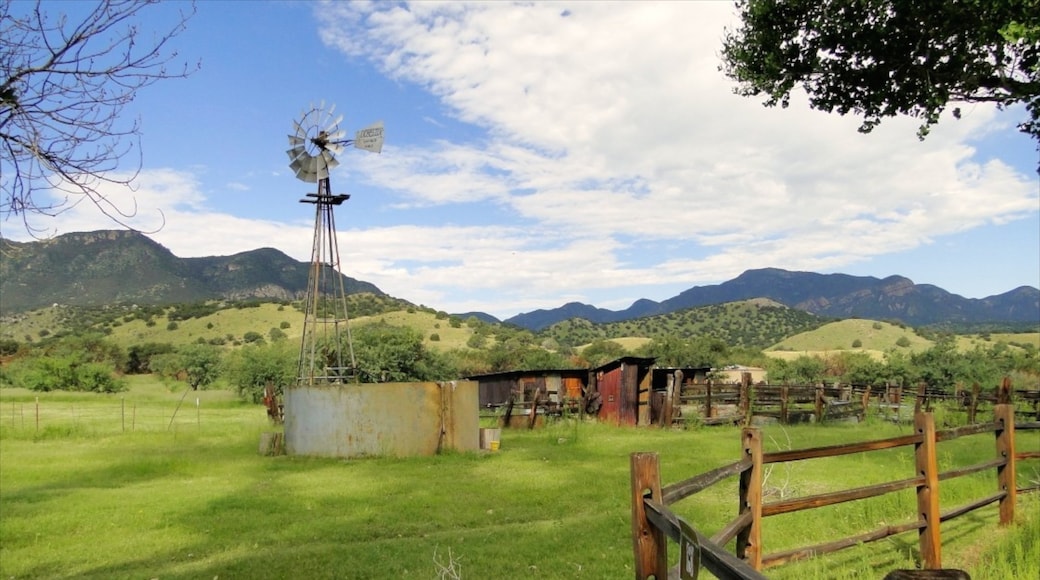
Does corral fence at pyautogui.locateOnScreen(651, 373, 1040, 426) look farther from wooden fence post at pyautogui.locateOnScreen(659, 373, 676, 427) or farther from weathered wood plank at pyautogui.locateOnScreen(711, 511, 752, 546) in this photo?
weathered wood plank at pyautogui.locateOnScreen(711, 511, 752, 546)

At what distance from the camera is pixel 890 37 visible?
1314 cm

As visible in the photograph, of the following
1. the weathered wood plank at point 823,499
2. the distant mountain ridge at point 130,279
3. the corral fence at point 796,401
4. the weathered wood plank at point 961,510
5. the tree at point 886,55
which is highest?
the distant mountain ridge at point 130,279

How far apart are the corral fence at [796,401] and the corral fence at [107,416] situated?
55.2ft

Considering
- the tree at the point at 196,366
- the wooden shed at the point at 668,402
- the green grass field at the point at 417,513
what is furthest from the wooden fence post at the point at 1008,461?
the tree at the point at 196,366

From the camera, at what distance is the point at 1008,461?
773 cm

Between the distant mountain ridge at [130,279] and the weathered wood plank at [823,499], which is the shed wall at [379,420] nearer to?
the weathered wood plank at [823,499]

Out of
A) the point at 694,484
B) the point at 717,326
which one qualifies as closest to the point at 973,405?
the point at 694,484

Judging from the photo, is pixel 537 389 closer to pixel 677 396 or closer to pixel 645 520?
pixel 677 396

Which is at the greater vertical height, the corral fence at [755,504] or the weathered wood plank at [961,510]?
the corral fence at [755,504]

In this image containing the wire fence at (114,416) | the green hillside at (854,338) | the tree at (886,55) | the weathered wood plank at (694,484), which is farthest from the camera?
the green hillside at (854,338)

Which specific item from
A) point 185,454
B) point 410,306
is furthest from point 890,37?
point 410,306

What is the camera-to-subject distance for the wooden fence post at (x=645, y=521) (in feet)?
11.9

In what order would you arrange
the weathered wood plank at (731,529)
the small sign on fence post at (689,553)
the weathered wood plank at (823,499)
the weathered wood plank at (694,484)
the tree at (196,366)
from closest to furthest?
the small sign on fence post at (689,553), the weathered wood plank at (694,484), the weathered wood plank at (731,529), the weathered wood plank at (823,499), the tree at (196,366)

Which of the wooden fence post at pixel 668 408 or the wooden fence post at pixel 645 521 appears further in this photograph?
the wooden fence post at pixel 668 408
